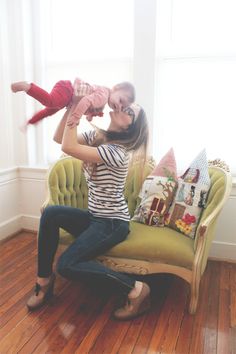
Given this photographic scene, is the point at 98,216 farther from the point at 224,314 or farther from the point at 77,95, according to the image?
the point at 224,314

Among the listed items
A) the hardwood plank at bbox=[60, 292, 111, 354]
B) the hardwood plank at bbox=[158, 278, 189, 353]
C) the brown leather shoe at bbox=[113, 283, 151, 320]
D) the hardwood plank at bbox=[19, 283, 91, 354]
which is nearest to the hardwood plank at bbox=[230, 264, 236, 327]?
the hardwood plank at bbox=[158, 278, 189, 353]

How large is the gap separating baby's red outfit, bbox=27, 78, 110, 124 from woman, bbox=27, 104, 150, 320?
0.07 meters

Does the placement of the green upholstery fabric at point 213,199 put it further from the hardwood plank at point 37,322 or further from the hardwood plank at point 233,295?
the hardwood plank at point 37,322

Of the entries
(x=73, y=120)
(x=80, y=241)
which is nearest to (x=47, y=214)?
(x=80, y=241)

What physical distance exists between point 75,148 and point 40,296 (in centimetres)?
84

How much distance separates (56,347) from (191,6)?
2.27m

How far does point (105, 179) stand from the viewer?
1.60 meters

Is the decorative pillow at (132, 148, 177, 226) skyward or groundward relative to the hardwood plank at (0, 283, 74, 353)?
skyward

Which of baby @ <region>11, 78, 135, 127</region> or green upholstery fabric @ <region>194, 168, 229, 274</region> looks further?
green upholstery fabric @ <region>194, 168, 229, 274</region>

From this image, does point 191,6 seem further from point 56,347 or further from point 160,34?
point 56,347

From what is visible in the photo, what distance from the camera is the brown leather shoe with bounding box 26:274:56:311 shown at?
166 cm

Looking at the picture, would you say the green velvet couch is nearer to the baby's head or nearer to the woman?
the woman

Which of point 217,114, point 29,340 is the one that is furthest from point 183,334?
point 217,114

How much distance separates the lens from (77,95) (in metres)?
1.41
